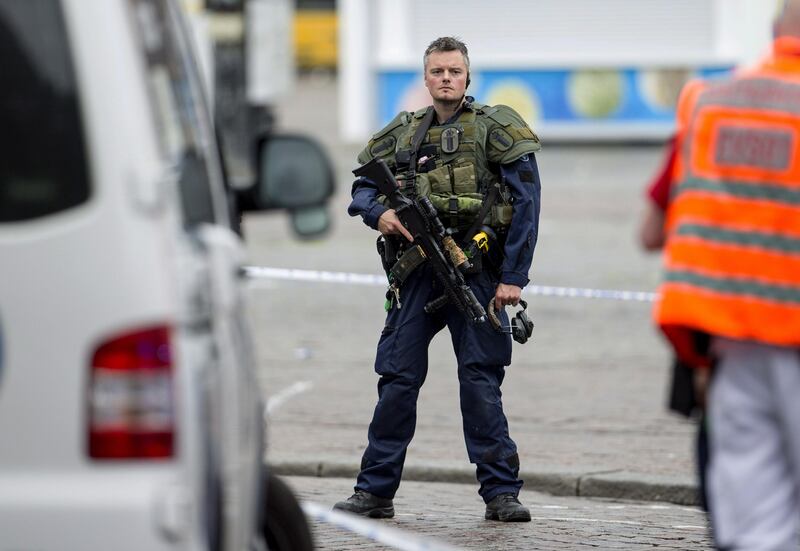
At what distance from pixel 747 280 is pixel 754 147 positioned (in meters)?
0.32

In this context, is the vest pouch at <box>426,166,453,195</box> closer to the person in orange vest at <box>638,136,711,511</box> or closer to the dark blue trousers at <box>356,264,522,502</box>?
the dark blue trousers at <box>356,264,522,502</box>

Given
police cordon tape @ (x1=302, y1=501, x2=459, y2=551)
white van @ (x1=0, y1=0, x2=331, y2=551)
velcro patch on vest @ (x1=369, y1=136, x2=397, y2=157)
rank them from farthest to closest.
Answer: velcro patch on vest @ (x1=369, y1=136, x2=397, y2=157) < police cordon tape @ (x1=302, y1=501, x2=459, y2=551) < white van @ (x1=0, y1=0, x2=331, y2=551)

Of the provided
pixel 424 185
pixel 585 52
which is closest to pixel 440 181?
pixel 424 185

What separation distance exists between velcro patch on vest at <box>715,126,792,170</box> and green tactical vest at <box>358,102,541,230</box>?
8.05ft

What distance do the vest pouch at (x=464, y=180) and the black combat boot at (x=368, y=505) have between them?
1240mm

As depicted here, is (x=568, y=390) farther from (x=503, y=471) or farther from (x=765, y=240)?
(x=765, y=240)

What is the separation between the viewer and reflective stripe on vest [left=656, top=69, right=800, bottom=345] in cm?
434

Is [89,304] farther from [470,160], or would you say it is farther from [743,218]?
[470,160]

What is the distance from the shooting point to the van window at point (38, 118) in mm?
3697

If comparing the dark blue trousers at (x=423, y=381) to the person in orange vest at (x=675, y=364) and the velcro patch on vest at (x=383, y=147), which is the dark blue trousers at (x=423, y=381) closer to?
the velcro patch on vest at (x=383, y=147)

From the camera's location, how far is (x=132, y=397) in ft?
12.1

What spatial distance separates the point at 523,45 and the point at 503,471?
78.8 ft

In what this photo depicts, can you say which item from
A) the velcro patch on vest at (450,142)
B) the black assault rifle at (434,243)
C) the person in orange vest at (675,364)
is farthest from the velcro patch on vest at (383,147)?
the person in orange vest at (675,364)

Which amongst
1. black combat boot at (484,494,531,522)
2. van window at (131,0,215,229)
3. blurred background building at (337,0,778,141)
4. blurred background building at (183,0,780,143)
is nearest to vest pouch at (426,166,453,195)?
black combat boot at (484,494,531,522)
